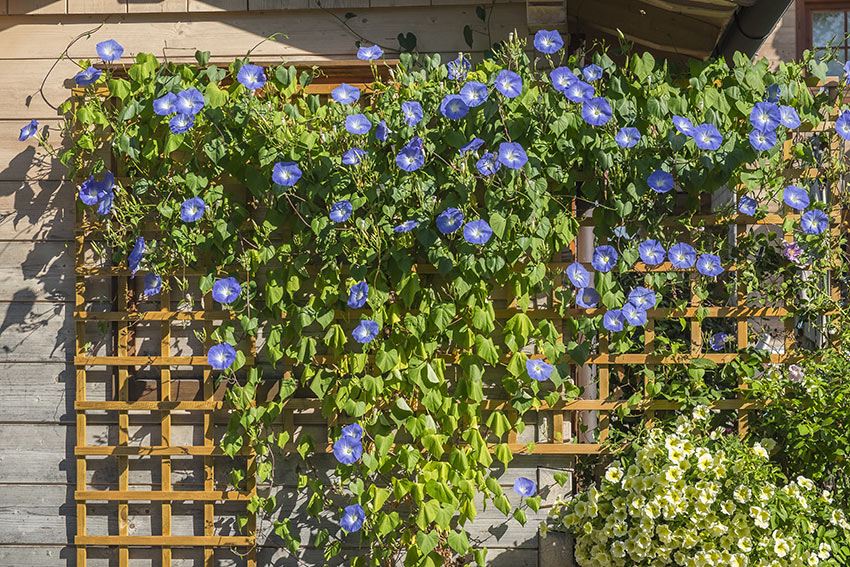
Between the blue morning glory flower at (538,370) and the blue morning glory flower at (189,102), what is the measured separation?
1283mm

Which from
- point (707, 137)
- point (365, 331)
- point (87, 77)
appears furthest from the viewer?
point (87, 77)

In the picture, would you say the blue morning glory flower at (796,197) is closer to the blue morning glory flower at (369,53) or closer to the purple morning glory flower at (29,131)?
the blue morning glory flower at (369,53)

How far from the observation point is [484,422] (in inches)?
97.1

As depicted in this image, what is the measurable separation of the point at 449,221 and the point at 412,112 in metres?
0.34

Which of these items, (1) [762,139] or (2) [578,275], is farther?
(2) [578,275]

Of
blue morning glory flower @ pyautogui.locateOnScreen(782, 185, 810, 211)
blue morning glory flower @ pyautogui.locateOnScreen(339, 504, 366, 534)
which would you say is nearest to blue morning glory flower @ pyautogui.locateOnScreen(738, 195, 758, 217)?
blue morning glory flower @ pyautogui.locateOnScreen(782, 185, 810, 211)

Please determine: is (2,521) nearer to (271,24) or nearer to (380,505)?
(380,505)

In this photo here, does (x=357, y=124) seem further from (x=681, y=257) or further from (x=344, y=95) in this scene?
(x=681, y=257)

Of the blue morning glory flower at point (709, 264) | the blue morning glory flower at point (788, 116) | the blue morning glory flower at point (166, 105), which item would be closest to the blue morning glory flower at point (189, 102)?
the blue morning glory flower at point (166, 105)

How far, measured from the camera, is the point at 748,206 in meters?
2.30

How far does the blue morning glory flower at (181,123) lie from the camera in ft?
7.57

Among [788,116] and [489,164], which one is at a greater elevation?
[788,116]

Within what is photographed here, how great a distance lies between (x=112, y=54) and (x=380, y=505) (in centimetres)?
167

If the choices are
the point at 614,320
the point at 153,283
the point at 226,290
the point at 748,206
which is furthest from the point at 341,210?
the point at 748,206
